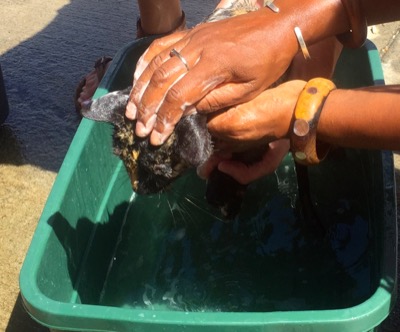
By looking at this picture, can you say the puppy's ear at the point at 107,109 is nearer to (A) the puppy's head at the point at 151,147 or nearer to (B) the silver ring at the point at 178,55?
(A) the puppy's head at the point at 151,147

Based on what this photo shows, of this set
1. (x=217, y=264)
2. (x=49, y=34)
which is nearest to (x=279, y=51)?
(x=217, y=264)

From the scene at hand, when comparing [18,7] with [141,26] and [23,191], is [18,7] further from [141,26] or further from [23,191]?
[23,191]

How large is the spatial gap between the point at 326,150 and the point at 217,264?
80cm

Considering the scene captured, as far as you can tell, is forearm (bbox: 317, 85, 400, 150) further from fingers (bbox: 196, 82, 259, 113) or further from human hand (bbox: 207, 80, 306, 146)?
fingers (bbox: 196, 82, 259, 113)

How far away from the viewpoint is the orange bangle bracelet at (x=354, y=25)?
1979 mm

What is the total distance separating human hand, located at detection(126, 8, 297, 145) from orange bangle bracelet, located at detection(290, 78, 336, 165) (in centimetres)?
12

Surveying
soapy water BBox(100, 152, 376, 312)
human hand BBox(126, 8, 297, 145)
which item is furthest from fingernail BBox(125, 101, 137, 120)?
soapy water BBox(100, 152, 376, 312)

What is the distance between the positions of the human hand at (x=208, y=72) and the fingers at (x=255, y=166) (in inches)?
18.1

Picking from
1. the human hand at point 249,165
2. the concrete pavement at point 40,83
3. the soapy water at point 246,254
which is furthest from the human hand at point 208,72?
the concrete pavement at point 40,83

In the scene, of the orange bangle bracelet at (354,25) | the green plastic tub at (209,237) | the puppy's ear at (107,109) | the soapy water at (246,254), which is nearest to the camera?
the puppy's ear at (107,109)

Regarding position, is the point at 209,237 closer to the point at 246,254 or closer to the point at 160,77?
the point at 246,254

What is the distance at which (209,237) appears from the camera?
8.46 feet

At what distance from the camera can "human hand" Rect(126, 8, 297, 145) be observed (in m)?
1.62

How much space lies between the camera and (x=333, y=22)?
200 cm
